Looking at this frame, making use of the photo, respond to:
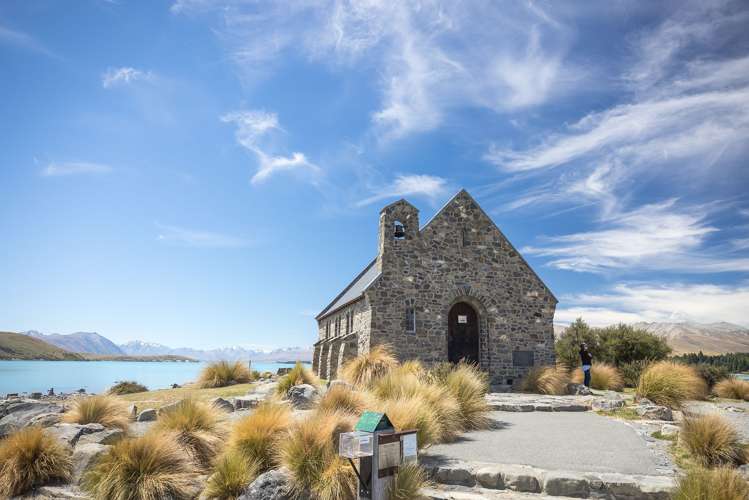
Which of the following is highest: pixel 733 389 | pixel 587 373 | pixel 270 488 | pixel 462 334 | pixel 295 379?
pixel 462 334

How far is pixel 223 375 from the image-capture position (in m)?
21.9

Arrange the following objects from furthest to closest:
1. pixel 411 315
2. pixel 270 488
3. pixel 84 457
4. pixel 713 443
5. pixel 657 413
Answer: pixel 411 315 < pixel 657 413 < pixel 84 457 < pixel 713 443 < pixel 270 488

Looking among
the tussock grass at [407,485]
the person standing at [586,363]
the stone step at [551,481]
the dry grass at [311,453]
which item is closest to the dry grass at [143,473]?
the dry grass at [311,453]

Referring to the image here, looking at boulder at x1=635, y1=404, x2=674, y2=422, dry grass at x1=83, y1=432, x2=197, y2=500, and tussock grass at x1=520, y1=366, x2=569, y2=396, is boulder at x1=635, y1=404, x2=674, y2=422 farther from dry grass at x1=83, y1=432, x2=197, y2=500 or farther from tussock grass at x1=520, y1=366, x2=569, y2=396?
dry grass at x1=83, y1=432, x2=197, y2=500

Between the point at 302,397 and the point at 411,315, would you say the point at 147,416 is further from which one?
the point at 411,315

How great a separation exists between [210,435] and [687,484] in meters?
8.64

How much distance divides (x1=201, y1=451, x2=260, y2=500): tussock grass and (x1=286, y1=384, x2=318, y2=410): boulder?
15.4 ft

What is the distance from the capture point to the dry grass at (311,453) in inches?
293

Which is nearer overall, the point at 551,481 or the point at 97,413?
the point at 551,481

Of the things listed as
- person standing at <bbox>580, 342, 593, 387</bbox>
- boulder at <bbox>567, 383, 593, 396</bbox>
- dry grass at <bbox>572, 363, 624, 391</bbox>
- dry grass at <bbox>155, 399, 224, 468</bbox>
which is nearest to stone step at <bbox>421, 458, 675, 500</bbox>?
dry grass at <bbox>155, 399, 224, 468</bbox>

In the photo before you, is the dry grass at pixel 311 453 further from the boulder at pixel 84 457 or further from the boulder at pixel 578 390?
the boulder at pixel 578 390

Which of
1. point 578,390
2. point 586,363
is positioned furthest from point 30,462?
point 586,363

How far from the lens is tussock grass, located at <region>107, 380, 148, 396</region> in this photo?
2186cm

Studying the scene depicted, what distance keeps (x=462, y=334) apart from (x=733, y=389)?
1147 cm
